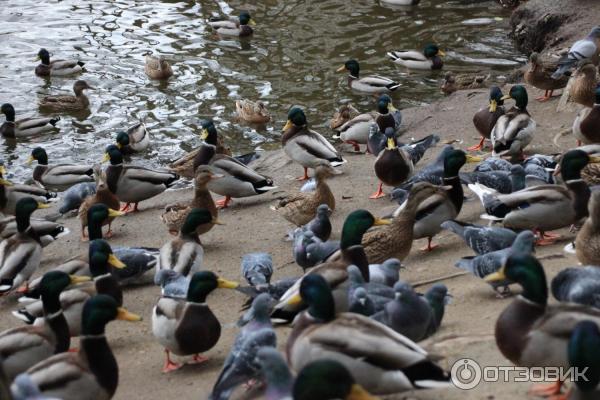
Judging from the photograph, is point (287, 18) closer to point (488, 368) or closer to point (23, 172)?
point (23, 172)

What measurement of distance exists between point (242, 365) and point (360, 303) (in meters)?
0.90

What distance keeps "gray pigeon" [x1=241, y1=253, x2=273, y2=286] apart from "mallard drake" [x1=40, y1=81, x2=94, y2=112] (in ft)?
25.9

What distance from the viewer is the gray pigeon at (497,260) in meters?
6.70

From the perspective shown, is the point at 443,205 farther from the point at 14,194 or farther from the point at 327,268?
the point at 14,194

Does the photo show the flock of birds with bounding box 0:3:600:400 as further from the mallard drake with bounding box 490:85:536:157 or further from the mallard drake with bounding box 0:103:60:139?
the mallard drake with bounding box 0:103:60:139

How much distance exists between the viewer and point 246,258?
771 cm

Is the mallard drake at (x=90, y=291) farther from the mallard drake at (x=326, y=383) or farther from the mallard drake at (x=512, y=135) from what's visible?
the mallard drake at (x=512, y=135)

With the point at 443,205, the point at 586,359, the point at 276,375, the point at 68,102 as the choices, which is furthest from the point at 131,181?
the point at 586,359

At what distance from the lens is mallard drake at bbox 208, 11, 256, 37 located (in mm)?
17531

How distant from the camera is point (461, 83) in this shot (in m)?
14.5

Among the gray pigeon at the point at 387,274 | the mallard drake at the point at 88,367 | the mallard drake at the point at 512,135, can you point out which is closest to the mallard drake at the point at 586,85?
the mallard drake at the point at 512,135

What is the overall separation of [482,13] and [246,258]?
1182cm

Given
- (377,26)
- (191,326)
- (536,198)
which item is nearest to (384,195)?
(536,198)

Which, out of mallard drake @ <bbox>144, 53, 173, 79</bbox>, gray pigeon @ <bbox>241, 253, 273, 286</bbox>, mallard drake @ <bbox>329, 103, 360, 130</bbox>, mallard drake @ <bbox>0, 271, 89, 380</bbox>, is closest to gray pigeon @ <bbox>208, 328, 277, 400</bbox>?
mallard drake @ <bbox>0, 271, 89, 380</bbox>
